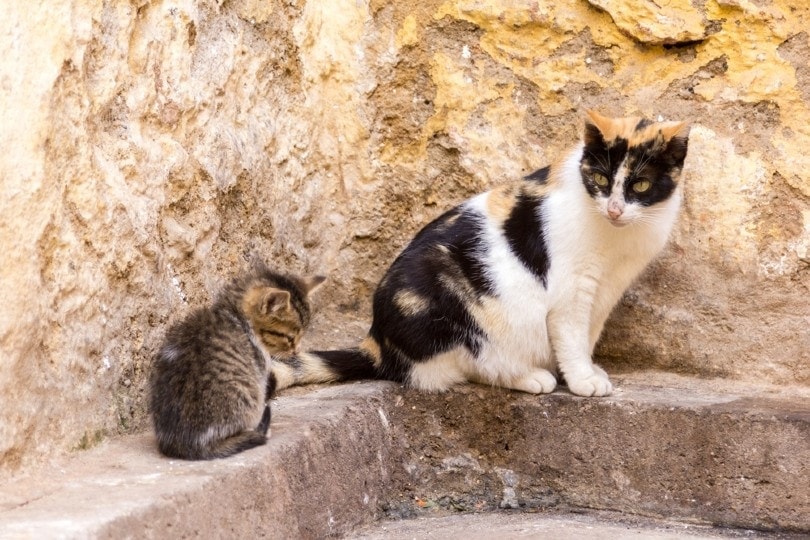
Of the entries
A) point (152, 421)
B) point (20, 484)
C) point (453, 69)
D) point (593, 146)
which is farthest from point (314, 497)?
point (453, 69)

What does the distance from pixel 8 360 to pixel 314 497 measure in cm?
124

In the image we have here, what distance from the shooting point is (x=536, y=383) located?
453 cm

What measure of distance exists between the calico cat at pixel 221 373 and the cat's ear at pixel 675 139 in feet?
5.28

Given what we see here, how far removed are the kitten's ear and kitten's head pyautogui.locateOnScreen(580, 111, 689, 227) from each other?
1308mm

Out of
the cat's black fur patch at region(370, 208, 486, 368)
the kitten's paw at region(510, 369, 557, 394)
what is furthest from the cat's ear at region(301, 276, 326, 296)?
the kitten's paw at region(510, 369, 557, 394)

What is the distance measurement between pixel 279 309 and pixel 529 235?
3.81 ft

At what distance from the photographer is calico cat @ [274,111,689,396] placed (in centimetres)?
441

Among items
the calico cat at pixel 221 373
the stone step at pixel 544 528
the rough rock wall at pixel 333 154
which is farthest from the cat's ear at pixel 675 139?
the calico cat at pixel 221 373

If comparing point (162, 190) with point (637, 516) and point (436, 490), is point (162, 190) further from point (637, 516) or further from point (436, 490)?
point (637, 516)

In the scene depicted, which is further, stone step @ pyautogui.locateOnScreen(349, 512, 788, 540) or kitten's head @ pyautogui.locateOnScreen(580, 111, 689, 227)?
kitten's head @ pyautogui.locateOnScreen(580, 111, 689, 227)

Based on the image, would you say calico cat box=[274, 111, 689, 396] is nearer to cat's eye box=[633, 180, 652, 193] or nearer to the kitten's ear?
cat's eye box=[633, 180, 652, 193]

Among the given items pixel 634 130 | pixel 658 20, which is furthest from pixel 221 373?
pixel 658 20

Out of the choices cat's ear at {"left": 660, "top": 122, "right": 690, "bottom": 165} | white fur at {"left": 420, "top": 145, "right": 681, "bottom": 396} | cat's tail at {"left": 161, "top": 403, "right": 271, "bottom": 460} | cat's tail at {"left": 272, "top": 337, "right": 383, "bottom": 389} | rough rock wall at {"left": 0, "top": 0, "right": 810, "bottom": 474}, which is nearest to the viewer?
rough rock wall at {"left": 0, "top": 0, "right": 810, "bottom": 474}

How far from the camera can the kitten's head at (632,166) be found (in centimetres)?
416
